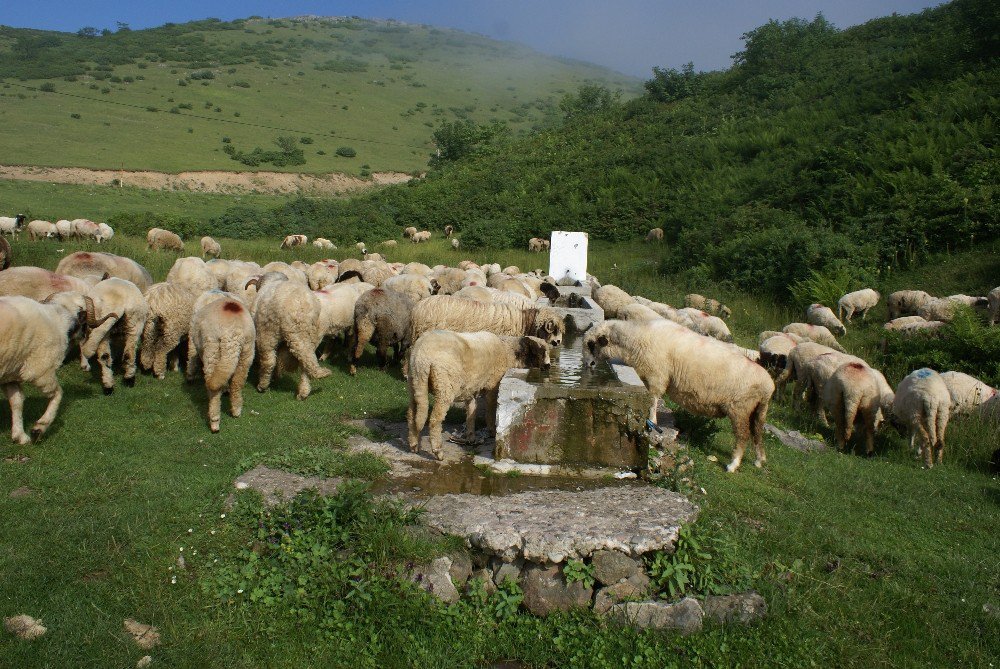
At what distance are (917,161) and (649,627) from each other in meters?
22.5

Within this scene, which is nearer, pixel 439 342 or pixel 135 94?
pixel 439 342

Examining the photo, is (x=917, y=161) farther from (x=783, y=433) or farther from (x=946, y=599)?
(x=946, y=599)

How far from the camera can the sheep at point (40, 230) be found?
23266mm

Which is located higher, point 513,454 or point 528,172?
point 528,172

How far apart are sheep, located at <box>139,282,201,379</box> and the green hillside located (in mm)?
45884

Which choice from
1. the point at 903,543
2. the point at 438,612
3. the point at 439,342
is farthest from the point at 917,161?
the point at 438,612

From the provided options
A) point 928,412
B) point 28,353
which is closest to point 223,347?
point 28,353

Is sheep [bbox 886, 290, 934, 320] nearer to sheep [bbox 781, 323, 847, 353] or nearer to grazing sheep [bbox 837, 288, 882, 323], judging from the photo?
grazing sheep [bbox 837, 288, 882, 323]

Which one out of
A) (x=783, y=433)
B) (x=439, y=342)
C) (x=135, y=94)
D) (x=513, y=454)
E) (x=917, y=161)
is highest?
(x=135, y=94)

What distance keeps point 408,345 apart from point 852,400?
24.5 ft

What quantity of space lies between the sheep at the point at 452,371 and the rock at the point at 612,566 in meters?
2.43

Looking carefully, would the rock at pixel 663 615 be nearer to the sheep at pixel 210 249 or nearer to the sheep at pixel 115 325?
the sheep at pixel 115 325

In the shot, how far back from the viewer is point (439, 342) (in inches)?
294

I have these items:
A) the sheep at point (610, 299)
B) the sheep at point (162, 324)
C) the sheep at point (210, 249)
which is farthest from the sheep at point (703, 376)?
the sheep at point (210, 249)
